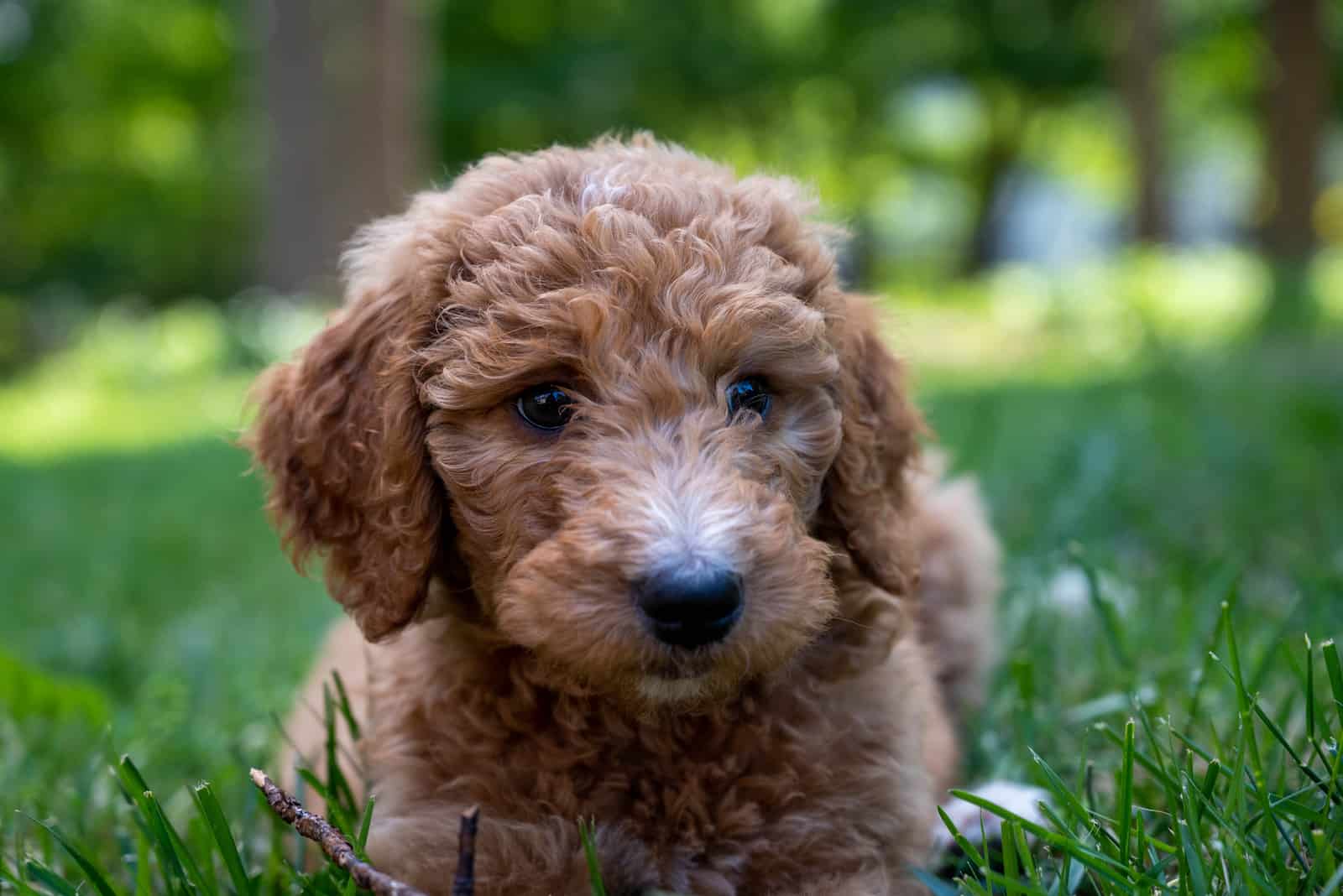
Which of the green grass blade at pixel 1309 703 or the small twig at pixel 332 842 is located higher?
the green grass blade at pixel 1309 703

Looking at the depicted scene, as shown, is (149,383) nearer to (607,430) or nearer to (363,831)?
(607,430)

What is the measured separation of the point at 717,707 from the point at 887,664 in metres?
0.57

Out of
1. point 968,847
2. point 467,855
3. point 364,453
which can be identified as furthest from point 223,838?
point 968,847

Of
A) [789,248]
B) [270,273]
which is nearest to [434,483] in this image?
[789,248]

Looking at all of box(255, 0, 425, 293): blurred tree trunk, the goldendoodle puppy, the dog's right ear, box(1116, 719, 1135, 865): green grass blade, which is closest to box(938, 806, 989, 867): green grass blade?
box(1116, 719, 1135, 865): green grass blade

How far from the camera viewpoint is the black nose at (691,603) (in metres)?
2.28

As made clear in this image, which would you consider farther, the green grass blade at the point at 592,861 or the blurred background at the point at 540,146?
the blurred background at the point at 540,146

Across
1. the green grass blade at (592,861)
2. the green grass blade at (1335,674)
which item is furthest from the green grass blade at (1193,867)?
the green grass blade at (592,861)

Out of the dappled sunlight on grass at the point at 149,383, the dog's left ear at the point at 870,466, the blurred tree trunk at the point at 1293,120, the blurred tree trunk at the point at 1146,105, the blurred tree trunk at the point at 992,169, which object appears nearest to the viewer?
the dog's left ear at the point at 870,466

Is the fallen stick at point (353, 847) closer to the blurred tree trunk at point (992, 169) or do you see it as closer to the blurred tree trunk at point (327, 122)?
the blurred tree trunk at point (327, 122)

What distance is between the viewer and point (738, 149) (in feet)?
130

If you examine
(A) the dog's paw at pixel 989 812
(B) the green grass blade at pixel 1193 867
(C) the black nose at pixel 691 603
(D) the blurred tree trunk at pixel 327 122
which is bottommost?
(A) the dog's paw at pixel 989 812

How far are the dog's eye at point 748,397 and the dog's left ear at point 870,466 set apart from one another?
0.26 metres

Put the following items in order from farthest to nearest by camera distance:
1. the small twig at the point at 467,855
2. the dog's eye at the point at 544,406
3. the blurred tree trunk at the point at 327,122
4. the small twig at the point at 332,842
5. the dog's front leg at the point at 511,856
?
the blurred tree trunk at the point at 327,122 < the dog's eye at the point at 544,406 < the dog's front leg at the point at 511,856 < the small twig at the point at 332,842 < the small twig at the point at 467,855
